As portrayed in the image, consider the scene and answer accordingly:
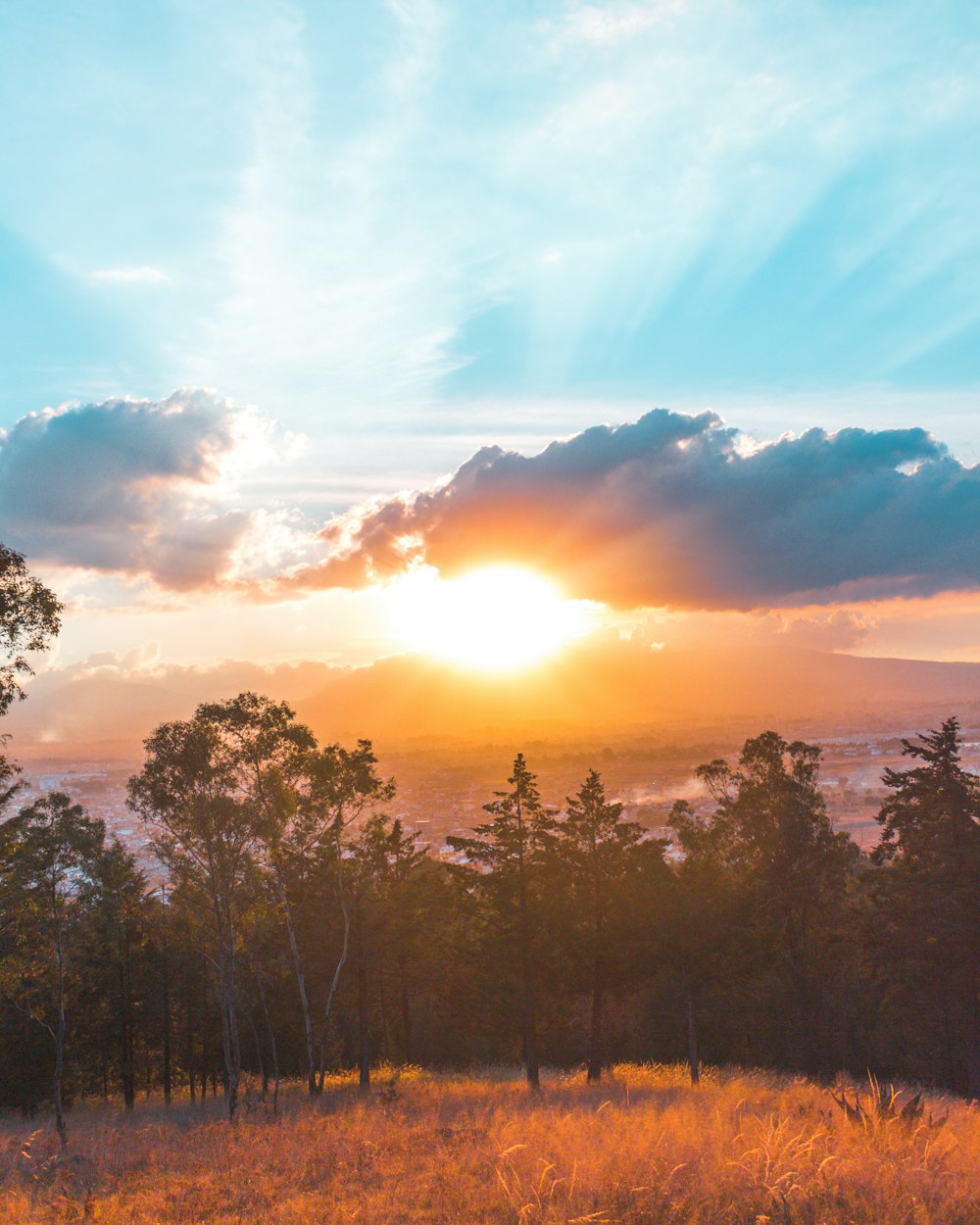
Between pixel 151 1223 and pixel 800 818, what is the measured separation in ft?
101

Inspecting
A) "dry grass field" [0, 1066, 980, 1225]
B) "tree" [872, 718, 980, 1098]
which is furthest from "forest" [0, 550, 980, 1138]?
"dry grass field" [0, 1066, 980, 1225]

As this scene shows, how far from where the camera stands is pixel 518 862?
34375 millimetres

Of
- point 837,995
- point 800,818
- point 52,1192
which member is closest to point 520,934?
point 800,818

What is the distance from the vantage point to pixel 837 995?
40656mm

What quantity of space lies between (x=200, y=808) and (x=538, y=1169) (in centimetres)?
2025

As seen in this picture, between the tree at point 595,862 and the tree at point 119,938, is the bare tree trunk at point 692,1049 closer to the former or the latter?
the tree at point 595,862

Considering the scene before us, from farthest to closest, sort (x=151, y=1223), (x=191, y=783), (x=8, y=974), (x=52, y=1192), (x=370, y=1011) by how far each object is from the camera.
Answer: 1. (x=370, y=1011)
2. (x=191, y=783)
3. (x=8, y=974)
4. (x=52, y=1192)
5. (x=151, y=1223)

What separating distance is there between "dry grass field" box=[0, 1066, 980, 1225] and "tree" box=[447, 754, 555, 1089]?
12.9m

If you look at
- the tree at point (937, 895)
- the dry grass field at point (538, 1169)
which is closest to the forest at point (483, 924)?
the tree at point (937, 895)

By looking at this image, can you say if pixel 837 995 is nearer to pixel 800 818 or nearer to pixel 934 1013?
pixel 934 1013

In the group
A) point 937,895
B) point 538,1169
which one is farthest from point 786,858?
point 538,1169

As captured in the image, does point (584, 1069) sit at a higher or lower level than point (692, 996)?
lower

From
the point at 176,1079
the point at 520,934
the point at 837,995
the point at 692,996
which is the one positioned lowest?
the point at 176,1079

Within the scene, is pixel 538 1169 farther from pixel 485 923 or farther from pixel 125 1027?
pixel 125 1027
